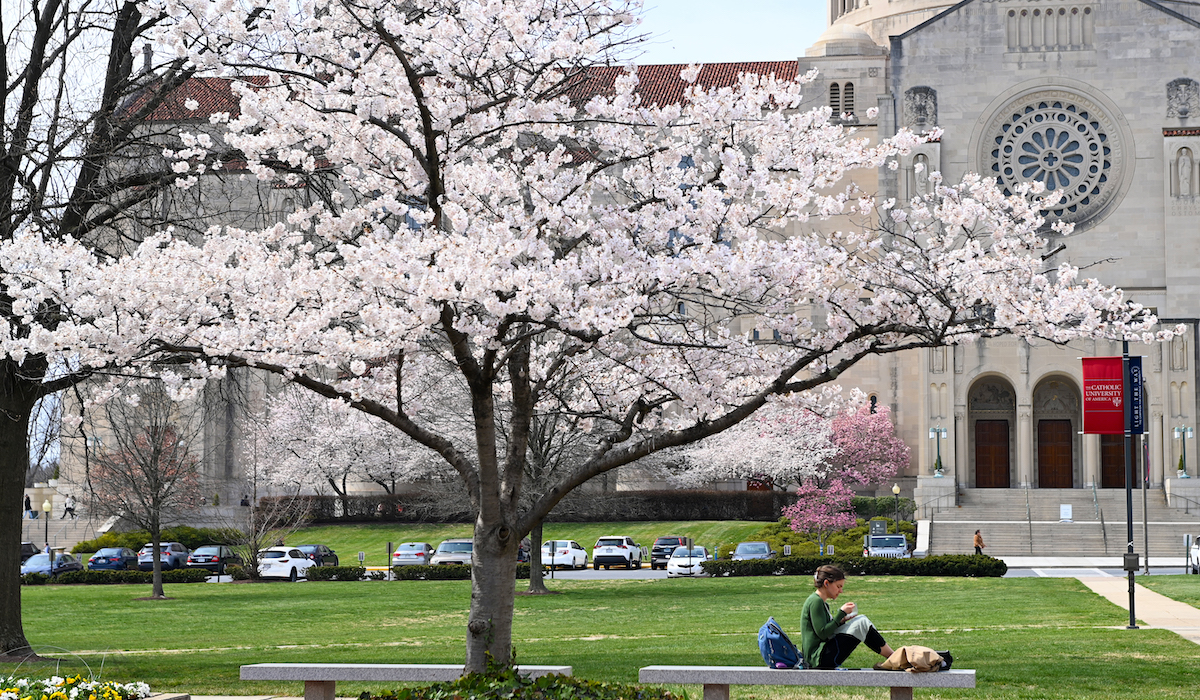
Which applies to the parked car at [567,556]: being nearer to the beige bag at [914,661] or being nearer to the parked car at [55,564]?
the parked car at [55,564]

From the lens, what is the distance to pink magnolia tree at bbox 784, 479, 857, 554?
1911 inches

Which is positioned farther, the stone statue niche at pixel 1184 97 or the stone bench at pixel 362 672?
the stone statue niche at pixel 1184 97

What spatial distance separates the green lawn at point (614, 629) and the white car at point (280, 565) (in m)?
3.55

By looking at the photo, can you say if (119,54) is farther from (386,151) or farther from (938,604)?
(938,604)

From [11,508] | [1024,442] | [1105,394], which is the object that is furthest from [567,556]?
[11,508]

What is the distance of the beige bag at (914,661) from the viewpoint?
10.2m

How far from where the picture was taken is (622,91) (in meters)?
13.0

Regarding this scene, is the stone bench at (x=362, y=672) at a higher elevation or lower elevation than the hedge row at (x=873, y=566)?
higher

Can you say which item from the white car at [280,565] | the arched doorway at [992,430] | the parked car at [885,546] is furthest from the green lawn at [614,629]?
the arched doorway at [992,430]

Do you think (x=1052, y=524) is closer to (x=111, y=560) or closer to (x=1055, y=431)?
(x=1055, y=431)

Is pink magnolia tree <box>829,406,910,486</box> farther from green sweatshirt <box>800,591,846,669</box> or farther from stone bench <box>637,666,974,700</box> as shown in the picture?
stone bench <box>637,666,974,700</box>

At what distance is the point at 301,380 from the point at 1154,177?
180 feet

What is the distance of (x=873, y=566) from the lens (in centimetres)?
3672

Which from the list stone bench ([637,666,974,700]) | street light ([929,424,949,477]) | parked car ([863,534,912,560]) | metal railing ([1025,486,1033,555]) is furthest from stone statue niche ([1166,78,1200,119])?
stone bench ([637,666,974,700])
